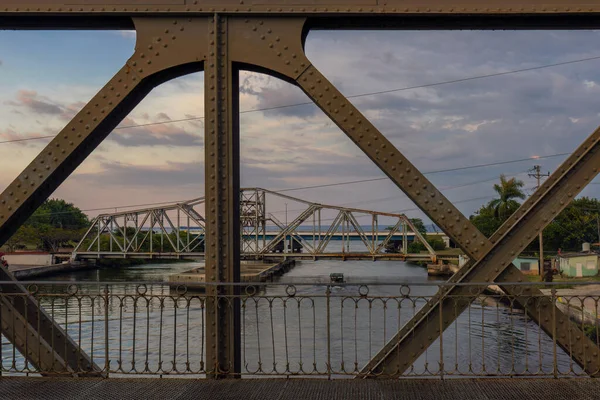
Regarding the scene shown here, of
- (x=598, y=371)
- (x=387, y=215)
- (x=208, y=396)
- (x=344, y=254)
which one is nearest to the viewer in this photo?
(x=208, y=396)

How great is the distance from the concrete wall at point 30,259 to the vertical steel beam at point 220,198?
8364 centimetres

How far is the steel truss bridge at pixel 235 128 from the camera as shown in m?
4.95

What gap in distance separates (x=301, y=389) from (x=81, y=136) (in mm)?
2996

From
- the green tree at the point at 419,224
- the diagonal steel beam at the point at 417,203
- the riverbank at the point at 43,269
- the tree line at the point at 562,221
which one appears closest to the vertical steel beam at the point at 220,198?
the diagonal steel beam at the point at 417,203

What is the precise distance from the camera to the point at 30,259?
Answer: 8262 centimetres

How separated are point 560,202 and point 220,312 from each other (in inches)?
126

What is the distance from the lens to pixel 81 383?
5.02 m

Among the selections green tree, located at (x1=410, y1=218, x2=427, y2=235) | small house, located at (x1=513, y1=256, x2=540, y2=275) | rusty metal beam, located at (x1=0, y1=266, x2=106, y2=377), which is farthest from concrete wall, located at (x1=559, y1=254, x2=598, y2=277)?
green tree, located at (x1=410, y1=218, x2=427, y2=235)

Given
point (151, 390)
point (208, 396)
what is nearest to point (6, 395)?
point (151, 390)

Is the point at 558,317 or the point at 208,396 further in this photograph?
the point at 558,317

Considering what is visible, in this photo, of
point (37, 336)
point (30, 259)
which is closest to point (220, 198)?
point (37, 336)

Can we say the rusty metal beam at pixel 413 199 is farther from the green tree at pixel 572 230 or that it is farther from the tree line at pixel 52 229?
the tree line at pixel 52 229

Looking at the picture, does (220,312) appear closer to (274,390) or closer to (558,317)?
(274,390)

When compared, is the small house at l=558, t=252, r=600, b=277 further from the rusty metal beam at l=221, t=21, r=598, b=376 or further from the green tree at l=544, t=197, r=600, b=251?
the rusty metal beam at l=221, t=21, r=598, b=376
